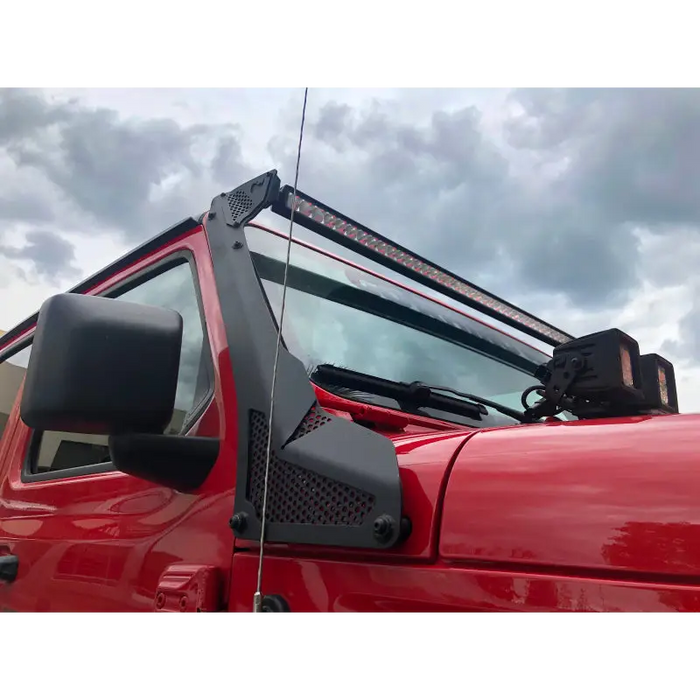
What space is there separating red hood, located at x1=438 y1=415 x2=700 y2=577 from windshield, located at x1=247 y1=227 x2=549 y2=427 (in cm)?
66

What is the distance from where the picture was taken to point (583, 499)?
918 mm

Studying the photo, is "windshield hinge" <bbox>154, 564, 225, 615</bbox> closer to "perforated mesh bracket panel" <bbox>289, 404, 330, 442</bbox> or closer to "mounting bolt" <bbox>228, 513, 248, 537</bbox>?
"mounting bolt" <bbox>228, 513, 248, 537</bbox>

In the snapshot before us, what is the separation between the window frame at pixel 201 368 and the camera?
163 centimetres

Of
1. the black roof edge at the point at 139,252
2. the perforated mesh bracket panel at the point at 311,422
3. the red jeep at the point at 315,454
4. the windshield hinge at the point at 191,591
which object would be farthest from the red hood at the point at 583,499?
the black roof edge at the point at 139,252

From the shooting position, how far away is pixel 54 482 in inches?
81.0

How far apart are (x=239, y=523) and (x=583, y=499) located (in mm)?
685

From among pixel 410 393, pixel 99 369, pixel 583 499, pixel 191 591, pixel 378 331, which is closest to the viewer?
pixel 583 499

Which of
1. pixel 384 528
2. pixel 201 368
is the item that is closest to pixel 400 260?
pixel 201 368

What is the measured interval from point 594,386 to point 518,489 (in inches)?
23.2

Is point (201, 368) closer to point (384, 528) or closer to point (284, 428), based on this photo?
point (284, 428)

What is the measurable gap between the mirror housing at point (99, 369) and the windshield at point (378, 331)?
1.34 feet

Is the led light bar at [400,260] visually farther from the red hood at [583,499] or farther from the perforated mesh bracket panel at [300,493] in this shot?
the red hood at [583,499]

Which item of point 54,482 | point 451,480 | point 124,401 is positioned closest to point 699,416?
point 451,480

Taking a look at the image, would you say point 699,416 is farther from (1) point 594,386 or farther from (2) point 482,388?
(2) point 482,388
